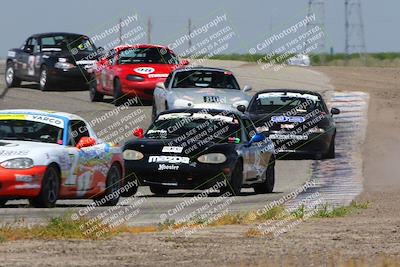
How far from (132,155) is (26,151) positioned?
3988 millimetres

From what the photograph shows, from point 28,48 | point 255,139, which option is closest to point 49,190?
point 255,139

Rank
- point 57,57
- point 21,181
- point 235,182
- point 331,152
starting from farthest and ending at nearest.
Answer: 1. point 57,57
2. point 331,152
3. point 235,182
4. point 21,181

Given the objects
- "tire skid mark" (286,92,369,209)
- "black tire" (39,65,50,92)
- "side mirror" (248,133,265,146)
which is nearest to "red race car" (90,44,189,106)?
"black tire" (39,65,50,92)

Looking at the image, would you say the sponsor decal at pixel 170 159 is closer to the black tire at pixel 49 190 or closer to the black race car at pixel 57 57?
the black tire at pixel 49 190

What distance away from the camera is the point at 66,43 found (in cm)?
3597

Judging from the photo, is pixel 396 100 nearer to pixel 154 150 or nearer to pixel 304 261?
pixel 154 150

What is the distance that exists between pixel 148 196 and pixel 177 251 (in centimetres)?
835

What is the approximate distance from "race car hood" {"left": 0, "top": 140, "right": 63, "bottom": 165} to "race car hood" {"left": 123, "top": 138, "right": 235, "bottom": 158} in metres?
3.53

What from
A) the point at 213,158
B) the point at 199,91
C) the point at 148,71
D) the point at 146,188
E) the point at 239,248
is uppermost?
the point at 239,248

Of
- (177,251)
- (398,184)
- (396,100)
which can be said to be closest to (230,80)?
(398,184)

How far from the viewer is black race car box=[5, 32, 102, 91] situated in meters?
35.6

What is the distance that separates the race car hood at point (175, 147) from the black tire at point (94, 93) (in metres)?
15.4

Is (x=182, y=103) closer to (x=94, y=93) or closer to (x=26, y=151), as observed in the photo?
(x=94, y=93)

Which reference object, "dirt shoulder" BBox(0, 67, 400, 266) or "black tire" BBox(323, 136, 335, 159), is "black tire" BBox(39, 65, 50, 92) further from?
"dirt shoulder" BBox(0, 67, 400, 266)
